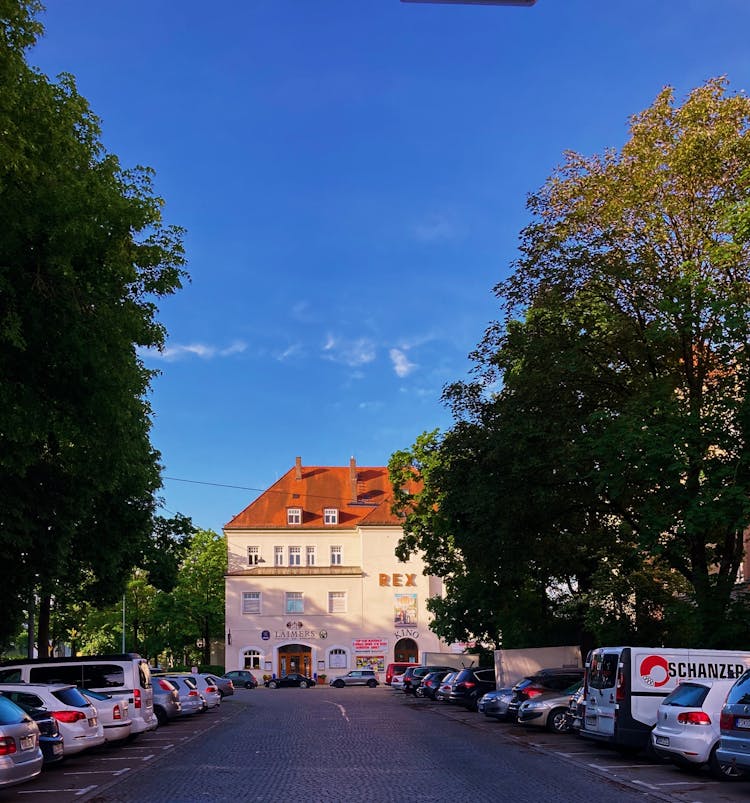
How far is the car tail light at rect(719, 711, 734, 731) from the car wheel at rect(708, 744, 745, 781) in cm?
186

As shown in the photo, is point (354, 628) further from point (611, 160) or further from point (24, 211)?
point (24, 211)

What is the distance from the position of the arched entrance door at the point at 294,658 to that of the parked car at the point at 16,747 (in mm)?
66071

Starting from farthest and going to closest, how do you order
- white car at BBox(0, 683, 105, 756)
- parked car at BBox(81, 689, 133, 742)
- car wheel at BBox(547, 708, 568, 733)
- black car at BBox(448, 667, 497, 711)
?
black car at BBox(448, 667, 497, 711), car wheel at BBox(547, 708, 568, 733), parked car at BBox(81, 689, 133, 742), white car at BBox(0, 683, 105, 756)

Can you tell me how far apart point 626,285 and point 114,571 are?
20.7 m

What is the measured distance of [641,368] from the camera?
27.1 metres

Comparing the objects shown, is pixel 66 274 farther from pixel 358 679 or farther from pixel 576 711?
pixel 358 679

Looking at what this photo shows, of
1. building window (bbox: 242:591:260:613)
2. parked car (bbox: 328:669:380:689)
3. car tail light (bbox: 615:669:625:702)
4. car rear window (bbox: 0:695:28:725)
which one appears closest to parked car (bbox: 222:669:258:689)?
parked car (bbox: 328:669:380:689)

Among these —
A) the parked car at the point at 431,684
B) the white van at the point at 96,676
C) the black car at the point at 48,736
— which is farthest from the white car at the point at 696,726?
the parked car at the point at 431,684

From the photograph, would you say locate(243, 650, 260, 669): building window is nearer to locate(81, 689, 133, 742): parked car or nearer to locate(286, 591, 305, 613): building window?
locate(286, 591, 305, 613): building window

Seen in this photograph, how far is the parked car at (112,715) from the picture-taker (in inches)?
846

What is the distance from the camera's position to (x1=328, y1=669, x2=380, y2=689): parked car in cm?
7350

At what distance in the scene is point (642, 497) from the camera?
88.2ft

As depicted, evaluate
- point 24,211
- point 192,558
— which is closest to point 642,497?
point 24,211

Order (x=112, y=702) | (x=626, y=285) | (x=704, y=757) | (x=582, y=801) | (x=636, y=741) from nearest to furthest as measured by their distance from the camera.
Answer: (x=582, y=801), (x=704, y=757), (x=636, y=741), (x=112, y=702), (x=626, y=285)
